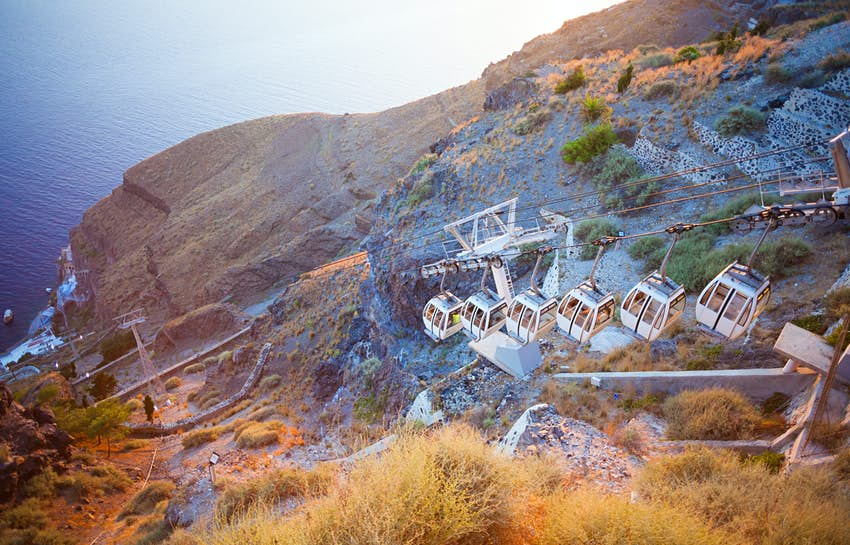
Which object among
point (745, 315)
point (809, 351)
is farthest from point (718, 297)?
point (809, 351)

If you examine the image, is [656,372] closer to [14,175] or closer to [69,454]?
[69,454]

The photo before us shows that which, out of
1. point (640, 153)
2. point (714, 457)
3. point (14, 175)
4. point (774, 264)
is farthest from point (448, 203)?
point (14, 175)

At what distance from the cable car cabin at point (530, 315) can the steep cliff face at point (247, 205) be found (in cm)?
3750

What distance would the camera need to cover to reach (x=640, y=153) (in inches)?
898

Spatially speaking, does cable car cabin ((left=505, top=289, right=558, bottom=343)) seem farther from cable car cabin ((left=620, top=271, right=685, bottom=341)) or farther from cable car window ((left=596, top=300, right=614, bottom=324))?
cable car cabin ((left=620, top=271, right=685, bottom=341))

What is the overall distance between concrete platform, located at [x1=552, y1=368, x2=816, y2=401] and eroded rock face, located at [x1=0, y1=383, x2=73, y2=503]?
21.0 meters

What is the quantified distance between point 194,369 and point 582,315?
115 ft

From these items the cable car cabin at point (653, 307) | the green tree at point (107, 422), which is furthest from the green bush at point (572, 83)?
the green tree at point (107, 422)

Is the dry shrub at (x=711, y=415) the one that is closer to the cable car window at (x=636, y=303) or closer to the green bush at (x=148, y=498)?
the cable car window at (x=636, y=303)

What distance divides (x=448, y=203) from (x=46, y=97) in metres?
161

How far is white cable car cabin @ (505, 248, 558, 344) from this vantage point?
10344 millimetres

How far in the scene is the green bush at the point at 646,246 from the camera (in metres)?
17.8

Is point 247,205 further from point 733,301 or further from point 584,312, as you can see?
point 733,301

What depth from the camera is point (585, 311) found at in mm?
10008
